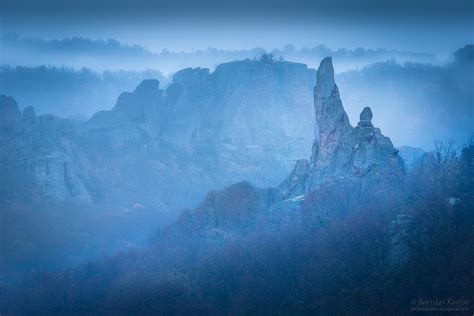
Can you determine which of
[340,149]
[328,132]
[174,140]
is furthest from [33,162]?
[340,149]

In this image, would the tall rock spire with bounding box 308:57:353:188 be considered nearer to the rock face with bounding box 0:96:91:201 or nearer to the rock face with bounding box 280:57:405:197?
the rock face with bounding box 280:57:405:197

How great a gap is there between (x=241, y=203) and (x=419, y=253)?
39.5 m

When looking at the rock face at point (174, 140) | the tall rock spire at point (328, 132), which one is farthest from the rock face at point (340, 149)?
the rock face at point (174, 140)

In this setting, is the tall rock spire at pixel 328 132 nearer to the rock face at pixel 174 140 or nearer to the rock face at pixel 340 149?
the rock face at pixel 340 149

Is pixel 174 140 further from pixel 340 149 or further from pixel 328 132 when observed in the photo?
pixel 340 149

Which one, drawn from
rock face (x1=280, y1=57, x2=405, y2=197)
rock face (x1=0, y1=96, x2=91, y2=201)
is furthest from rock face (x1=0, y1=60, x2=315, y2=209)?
rock face (x1=280, y1=57, x2=405, y2=197)

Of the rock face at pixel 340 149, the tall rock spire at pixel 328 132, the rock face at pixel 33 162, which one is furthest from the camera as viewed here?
the rock face at pixel 33 162

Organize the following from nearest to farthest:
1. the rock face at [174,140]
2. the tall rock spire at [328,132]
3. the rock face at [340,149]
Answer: the rock face at [340,149] < the tall rock spire at [328,132] < the rock face at [174,140]

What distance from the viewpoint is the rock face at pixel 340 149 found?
62906 millimetres

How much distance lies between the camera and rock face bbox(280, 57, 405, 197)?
206 feet

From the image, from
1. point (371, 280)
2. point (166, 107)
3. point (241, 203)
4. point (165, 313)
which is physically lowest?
point (165, 313)

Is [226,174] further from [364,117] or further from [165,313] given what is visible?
Answer: [165,313]

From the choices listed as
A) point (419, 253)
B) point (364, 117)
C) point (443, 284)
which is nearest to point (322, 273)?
point (419, 253)

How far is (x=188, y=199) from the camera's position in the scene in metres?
129
